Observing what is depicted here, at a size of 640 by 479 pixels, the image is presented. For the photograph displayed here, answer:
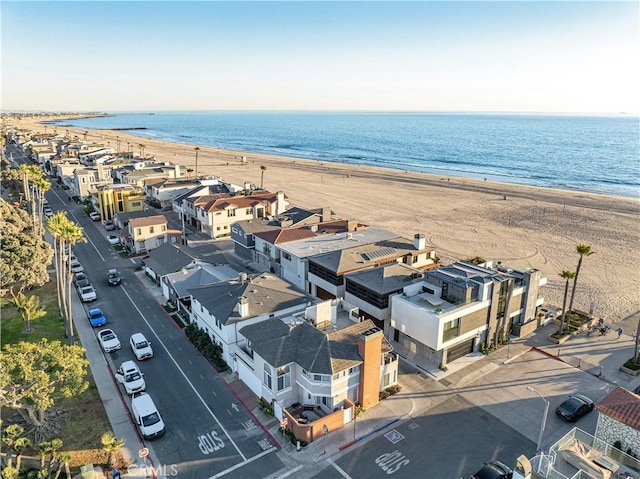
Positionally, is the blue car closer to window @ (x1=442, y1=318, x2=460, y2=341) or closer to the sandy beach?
window @ (x1=442, y1=318, x2=460, y2=341)

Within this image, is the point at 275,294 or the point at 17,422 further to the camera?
the point at 275,294

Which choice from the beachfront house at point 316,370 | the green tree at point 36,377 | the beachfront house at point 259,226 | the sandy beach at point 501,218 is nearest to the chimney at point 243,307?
the beachfront house at point 316,370

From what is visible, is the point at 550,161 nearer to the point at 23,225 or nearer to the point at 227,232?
the point at 227,232

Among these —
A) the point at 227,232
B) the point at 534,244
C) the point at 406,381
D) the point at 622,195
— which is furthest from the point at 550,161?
the point at 406,381

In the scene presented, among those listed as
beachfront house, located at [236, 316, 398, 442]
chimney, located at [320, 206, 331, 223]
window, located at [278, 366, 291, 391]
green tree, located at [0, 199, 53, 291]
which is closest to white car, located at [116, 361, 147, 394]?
beachfront house, located at [236, 316, 398, 442]

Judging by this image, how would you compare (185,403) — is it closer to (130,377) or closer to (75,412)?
(130,377)

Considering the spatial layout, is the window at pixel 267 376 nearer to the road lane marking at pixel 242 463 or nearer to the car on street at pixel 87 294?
the road lane marking at pixel 242 463

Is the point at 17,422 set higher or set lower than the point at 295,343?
lower
